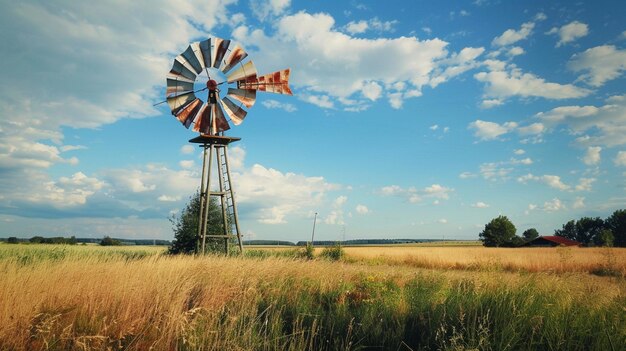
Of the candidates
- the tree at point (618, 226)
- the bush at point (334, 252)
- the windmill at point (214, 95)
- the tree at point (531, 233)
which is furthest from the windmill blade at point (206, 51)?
the tree at point (531, 233)

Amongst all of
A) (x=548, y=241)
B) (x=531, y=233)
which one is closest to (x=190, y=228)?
(x=548, y=241)

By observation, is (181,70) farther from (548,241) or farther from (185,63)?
(548,241)

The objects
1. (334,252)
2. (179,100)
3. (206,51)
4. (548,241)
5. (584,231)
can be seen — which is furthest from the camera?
(584,231)

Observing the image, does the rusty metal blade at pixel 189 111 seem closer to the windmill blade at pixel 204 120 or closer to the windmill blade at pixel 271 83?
the windmill blade at pixel 204 120

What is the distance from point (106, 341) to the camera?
604 centimetres

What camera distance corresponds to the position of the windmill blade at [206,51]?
1906 cm

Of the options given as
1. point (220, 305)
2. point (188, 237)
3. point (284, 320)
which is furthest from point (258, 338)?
point (188, 237)

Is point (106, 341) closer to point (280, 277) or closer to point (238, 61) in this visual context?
point (280, 277)

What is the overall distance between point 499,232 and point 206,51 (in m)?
91.8

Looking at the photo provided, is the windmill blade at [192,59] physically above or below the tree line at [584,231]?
above

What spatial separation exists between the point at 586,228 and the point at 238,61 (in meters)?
126

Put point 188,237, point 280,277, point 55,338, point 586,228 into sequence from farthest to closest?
point 586,228
point 188,237
point 280,277
point 55,338

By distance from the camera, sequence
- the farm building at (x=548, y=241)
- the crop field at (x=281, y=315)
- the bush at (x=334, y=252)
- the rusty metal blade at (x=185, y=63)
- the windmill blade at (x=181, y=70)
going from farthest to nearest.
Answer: the farm building at (x=548, y=241) < the bush at (x=334, y=252) < the windmill blade at (x=181, y=70) < the rusty metal blade at (x=185, y=63) < the crop field at (x=281, y=315)

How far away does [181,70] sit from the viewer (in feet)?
63.3
